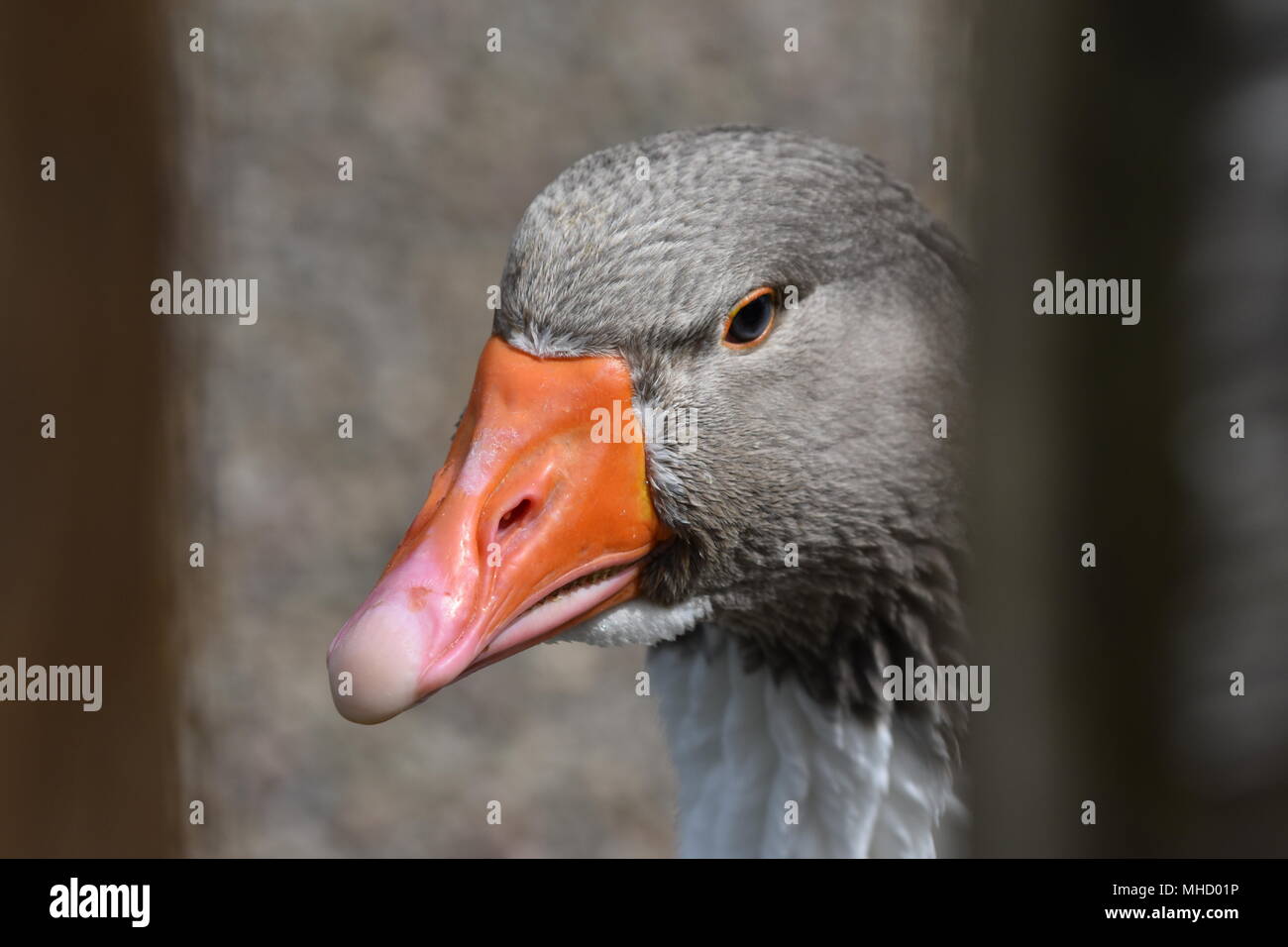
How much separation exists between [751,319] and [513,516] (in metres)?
0.52

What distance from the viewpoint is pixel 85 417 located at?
255 centimetres

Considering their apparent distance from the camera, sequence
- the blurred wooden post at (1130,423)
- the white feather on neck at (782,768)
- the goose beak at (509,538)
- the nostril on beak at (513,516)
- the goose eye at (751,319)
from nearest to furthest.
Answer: the blurred wooden post at (1130,423)
the goose beak at (509,538)
the nostril on beak at (513,516)
the goose eye at (751,319)
the white feather on neck at (782,768)

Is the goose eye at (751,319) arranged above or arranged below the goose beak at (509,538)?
above

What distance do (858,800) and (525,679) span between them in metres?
2.98

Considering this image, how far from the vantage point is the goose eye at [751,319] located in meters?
1.99

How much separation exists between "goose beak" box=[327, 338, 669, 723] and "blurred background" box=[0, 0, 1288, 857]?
2.25 ft

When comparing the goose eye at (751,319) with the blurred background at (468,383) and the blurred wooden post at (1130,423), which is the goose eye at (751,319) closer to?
the blurred background at (468,383)

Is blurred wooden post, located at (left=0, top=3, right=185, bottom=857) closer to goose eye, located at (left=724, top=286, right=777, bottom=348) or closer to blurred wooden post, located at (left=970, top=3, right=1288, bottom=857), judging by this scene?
goose eye, located at (left=724, top=286, right=777, bottom=348)

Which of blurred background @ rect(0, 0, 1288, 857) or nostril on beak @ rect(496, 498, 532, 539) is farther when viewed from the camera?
nostril on beak @ rect(496, 498, 532, 539)

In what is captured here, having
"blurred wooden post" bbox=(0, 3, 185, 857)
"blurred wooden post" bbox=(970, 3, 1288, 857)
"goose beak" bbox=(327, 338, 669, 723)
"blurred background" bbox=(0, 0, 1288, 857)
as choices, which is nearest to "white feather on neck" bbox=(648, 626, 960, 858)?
"goose beak" bbox=(327, 338, 669, 723)

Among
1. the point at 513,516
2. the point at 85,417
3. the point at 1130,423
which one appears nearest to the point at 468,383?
the point at 85,417

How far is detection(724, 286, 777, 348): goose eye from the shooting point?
1993 mm

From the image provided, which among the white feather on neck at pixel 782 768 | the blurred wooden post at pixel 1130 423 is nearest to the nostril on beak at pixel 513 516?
the white feather on neck at pixel 782 768
